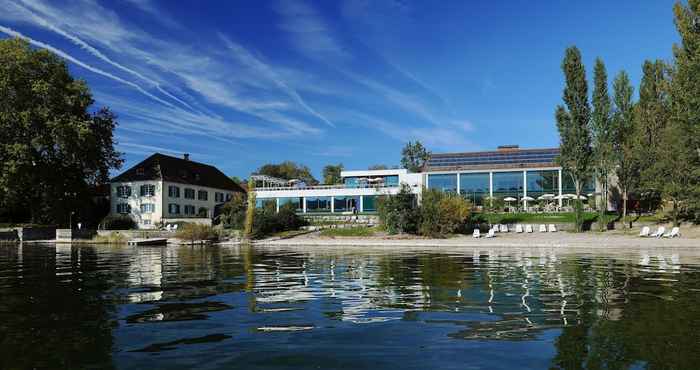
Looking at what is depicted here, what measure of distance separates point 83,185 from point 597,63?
189 feet

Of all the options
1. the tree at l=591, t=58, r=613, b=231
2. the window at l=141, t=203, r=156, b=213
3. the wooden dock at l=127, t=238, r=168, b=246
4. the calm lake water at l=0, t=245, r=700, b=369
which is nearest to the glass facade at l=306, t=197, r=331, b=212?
the window at l=141, t=203, r=156, b=213

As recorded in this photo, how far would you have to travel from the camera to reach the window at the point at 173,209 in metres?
64.6

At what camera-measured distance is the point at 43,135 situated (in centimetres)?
5481

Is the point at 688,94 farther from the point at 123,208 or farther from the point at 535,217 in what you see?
the point at 123,208

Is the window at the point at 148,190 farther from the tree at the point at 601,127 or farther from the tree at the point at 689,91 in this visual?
the tree at the point at 689,91

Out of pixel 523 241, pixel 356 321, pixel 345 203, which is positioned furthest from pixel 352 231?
pixel 356 321

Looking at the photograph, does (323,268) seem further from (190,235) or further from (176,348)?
(190,235)

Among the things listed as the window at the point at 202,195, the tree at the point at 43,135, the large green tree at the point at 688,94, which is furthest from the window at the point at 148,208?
the large green tree at the point at 688,94

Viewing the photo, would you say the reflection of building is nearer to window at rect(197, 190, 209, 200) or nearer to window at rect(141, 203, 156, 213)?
window at rect(197, 190, 209, 200)

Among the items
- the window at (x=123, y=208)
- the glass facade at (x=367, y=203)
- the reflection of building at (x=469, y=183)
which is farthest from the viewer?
the window at (x=123, y=208)

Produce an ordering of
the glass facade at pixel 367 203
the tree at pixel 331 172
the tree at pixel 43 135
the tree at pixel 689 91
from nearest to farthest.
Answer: the tree at pixel 689 91 < the tree at pixel 43 135 < the glass facade at pixel 367 203 < the tree at pixel 331 172

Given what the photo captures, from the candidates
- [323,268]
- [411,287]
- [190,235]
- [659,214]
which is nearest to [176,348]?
[411,287]

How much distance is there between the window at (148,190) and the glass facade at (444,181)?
115 feet

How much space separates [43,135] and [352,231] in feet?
117
